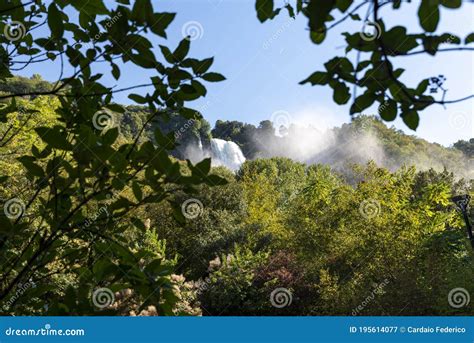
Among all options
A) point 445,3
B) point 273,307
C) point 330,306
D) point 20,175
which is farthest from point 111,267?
point 20,175

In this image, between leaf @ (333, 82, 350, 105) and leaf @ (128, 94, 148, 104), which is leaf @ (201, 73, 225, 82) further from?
leaf @ (333, 82, 350, 105)

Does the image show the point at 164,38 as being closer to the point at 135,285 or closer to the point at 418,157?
the point at 135,285

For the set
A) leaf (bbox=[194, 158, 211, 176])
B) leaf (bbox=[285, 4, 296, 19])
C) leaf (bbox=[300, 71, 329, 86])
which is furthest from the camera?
leaf (bbox=[285, 4, 296, 19])

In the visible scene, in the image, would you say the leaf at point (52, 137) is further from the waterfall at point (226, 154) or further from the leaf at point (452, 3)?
the waterfall at point (226, 154)

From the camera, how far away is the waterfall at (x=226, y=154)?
59.1 m

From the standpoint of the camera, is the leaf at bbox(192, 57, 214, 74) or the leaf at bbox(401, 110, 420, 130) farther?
the leaf at bbox(192, 57, 214, 74)

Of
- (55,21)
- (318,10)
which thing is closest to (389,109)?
(318,10)

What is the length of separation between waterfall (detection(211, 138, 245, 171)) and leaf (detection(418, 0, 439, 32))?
57.7 metres

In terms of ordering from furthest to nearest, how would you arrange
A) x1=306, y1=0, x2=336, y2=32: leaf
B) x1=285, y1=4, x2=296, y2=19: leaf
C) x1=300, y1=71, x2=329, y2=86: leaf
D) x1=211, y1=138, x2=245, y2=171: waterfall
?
x1=211, y1=138, x2=245, y2=171: waterfall
x1=285, y1=4, x2=296, y2=19: leaf
x1=300, y1=71, x2=329, y2=86: leaf
x1=306, y1=0, x2=336, y2=32: leaf

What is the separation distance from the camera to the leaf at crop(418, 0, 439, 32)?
0.76 meters

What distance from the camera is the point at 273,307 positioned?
12211 mm

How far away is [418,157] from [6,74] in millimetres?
74315


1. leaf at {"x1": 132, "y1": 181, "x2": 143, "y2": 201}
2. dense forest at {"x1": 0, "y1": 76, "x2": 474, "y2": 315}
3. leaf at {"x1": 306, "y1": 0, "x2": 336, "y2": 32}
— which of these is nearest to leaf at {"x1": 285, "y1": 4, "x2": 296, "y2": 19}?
leaf at {"x1": 132, "y1": 181, "x2": 143, "y2": 201}

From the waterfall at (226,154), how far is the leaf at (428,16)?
189 ft
